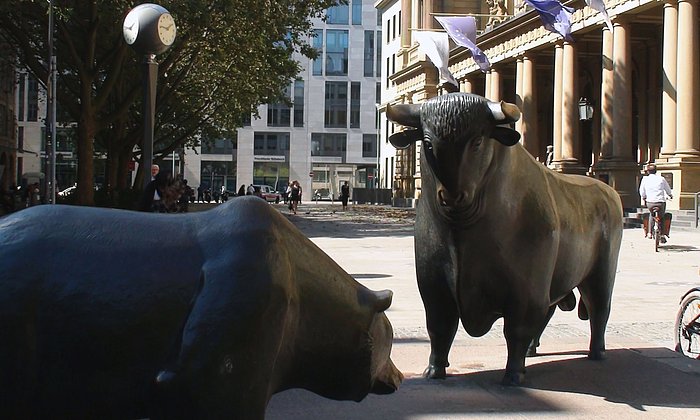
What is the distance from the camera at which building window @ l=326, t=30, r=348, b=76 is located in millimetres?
93062

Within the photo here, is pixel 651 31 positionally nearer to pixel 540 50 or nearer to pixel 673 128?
pixel 540 50

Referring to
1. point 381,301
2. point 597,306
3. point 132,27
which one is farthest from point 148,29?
point 381,301

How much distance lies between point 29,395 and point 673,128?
101ft

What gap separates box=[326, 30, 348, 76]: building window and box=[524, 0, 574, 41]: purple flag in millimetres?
62899

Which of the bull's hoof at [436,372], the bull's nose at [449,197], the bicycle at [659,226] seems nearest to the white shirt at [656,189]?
the bicycle at [659,226]

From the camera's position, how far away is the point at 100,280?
2230 mm

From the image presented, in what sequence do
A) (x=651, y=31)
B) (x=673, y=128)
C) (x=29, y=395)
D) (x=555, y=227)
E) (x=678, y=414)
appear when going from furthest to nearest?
(x=651, y=31) → (x=673, y=128) → (x=555, y=227) → (x=678, y=414) → (x=29, y=395)

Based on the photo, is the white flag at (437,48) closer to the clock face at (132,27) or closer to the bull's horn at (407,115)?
the clock face at (132,27)

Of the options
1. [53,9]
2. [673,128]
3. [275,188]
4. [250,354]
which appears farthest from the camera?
[275,188]

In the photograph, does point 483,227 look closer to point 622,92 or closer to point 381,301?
point 381,301

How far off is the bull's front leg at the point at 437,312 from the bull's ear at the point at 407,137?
2.62 feet

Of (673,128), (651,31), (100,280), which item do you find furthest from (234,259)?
(651,31)

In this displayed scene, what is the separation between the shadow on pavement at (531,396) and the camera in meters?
4.96

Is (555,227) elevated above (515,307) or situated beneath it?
elevated above
